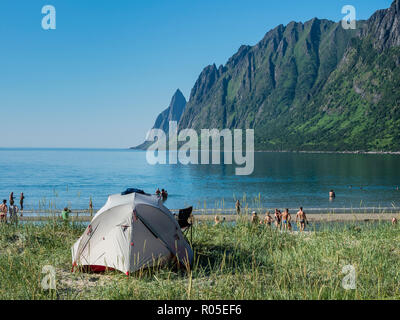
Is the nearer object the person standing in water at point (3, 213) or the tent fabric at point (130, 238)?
the tent fabric at point (130, 238)

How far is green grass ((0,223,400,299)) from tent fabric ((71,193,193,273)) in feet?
1.30

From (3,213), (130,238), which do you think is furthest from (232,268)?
(3,213)

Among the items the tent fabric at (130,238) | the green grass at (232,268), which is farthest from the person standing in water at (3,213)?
the tent fabric at (130,238)

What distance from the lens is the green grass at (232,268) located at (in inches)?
262

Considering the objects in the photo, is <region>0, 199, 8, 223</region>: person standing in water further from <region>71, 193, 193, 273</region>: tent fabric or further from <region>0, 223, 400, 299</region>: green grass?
<region>71, 193, 193, 273</region>: tent fabric

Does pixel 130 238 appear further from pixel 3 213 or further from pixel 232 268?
pixel 3 213

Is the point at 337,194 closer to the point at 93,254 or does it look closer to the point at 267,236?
the point at 267,236

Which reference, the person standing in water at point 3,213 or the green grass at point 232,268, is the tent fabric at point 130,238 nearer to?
the green grass at point 232,268

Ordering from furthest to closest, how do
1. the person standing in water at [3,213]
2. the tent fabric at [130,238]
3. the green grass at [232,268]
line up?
1. the person standing in water at [3,213]
2. the tent fabric at [130,238]
3. the green grass at [232,268]

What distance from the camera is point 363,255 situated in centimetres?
871

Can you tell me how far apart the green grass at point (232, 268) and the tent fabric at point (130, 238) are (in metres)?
0.40
